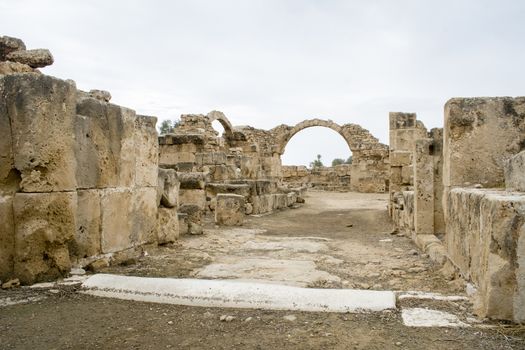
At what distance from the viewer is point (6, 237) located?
11.6 ft

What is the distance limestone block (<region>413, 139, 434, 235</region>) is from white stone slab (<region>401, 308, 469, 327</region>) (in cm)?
359

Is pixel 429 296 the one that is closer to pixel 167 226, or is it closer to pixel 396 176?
pixel 167 226

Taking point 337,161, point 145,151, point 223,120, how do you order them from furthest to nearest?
1. point 337,161
2. point 223,120
3. point 145,151

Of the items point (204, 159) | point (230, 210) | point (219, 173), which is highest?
point (204, 159)

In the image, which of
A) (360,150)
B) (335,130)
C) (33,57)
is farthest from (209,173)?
(335,130)

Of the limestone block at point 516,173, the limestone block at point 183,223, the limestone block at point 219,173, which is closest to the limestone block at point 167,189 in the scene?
the limestone block at point 183,223

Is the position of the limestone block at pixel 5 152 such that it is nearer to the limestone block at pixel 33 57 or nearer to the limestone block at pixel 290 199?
the limestone block at pixel 33 57

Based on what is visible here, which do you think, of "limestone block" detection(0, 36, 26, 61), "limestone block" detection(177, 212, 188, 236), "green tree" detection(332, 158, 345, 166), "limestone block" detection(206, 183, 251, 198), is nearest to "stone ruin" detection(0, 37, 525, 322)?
"limestone block" detection(177, 212, 188, 236)

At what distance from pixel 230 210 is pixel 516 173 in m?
5.86

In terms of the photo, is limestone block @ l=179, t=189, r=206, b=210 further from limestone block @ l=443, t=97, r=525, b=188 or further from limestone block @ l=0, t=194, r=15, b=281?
limestone block @ l=443, t=97, r=525, b=188

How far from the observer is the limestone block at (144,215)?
16.0 feet

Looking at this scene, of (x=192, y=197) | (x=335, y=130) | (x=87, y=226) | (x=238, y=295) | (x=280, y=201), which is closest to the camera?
(x=238, y=295)

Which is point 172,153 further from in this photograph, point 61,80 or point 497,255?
point 497,255

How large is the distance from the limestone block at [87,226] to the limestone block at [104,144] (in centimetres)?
11
